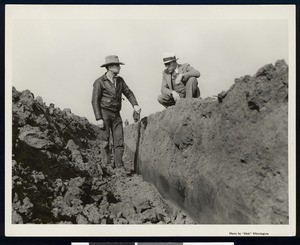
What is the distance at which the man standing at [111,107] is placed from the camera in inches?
148

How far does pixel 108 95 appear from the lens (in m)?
3.82

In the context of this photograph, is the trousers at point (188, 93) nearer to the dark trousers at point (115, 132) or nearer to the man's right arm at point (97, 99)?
the dark trousers at point (115, 132)

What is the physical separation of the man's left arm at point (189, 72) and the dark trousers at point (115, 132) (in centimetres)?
66

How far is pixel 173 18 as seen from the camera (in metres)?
3.59

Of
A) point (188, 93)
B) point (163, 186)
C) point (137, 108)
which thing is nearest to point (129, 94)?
point (137, 108)

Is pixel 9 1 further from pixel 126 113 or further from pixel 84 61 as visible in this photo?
pixel 126 113

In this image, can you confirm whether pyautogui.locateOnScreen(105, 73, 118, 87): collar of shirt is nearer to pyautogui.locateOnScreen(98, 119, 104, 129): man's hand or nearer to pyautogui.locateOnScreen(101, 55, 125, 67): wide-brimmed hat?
pyautogui.locateOnScreen(101, 55, 125, 67): wide-brimmed hat

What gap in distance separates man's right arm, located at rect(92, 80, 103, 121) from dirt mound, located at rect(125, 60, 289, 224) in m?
0.68

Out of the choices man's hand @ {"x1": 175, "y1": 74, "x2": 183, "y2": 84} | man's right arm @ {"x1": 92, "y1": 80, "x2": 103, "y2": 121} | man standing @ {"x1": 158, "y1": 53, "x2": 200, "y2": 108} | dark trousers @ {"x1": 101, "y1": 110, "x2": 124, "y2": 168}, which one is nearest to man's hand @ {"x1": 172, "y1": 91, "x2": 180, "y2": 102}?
man standing @ {"x1": 158, "y1": 53, "x2": 200, "y2": 108}

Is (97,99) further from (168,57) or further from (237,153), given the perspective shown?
(237,153)

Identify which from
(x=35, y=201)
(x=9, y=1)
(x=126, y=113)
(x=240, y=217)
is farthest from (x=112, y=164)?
(x=9, y=1)

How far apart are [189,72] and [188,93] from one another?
18 cm

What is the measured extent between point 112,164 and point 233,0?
1697 millimetres

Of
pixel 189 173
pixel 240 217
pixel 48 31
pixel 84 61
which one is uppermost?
pixel 48 31
